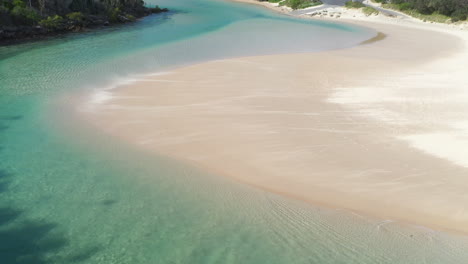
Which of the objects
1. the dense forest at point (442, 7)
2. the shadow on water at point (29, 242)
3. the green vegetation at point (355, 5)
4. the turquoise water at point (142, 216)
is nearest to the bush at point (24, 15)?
Result: the turquoise water at point (142, 216)

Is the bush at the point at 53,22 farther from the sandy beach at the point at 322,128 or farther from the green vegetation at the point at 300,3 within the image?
the green vegetation at the point at 300,3

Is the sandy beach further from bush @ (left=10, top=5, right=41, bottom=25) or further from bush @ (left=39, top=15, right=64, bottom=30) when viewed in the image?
bush @ (left=10, top=5, right=41, bottom=25)


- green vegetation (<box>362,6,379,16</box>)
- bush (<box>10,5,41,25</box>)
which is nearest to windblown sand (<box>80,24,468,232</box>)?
bush (<box>10,5,41,25</box>)

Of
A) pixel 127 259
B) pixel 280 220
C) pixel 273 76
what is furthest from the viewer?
pixel 273 76

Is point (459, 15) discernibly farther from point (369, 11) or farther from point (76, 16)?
point (76, 16)

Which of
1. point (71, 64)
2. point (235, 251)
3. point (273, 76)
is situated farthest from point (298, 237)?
point (71, 64)

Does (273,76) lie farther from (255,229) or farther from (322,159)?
(255,229)

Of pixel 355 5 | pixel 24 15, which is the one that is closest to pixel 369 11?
pixel 355 5
